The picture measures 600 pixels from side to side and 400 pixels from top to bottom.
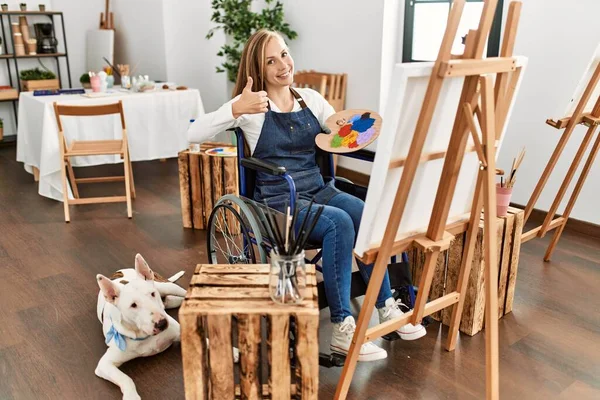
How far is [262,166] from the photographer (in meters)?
2.05

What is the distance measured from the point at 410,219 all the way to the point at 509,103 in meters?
0.52

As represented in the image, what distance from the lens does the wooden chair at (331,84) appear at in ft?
14.4

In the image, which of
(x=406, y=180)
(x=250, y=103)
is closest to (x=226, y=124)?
(x=250, y=103)

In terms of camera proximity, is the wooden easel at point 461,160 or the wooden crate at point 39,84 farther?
the wooden crate at point 39,84

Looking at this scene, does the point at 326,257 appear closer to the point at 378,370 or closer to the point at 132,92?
the point at 378,370

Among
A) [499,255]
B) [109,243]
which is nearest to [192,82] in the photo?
[109,243]

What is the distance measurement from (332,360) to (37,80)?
191 inches

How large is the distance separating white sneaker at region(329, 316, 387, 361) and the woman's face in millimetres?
971

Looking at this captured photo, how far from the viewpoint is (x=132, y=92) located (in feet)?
15.2

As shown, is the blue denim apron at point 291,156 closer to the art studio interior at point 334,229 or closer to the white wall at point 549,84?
the art studio interior at point 334,229

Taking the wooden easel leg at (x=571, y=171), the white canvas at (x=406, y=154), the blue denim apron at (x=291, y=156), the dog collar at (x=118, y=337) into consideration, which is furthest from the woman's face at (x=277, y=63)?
the wooden easel leg at (x=571, y=171)

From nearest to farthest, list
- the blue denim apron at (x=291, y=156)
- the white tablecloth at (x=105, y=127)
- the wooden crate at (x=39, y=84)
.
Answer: the blue denim apron at (x=291, y=156) < the white tablecloth at (x=105, y=127) < the wooden crate at (x=39, y=84)

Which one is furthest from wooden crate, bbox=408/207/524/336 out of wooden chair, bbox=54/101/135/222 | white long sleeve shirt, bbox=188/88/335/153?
wooden chair, bbox=54/101/135/222

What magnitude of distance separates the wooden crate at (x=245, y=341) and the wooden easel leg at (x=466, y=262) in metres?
0.66
